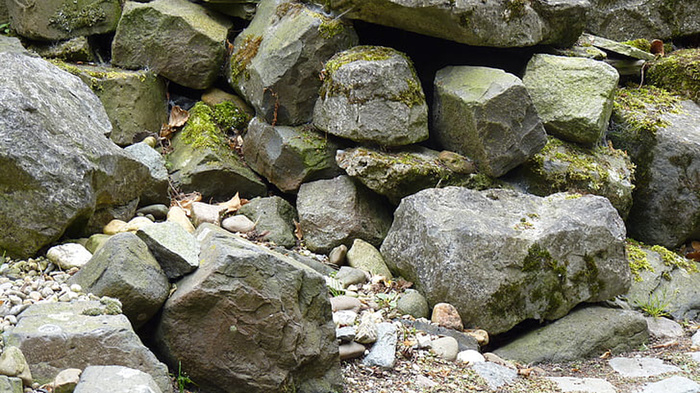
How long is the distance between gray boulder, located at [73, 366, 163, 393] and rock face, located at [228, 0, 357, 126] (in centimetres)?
360

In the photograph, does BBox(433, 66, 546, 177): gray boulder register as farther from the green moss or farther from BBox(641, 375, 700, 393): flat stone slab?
the green moss

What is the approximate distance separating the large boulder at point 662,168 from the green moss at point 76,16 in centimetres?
504

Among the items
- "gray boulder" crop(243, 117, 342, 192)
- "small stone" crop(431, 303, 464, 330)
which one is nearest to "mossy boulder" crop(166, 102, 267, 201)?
"gray boulder" crop(243, 117, 342, 192)

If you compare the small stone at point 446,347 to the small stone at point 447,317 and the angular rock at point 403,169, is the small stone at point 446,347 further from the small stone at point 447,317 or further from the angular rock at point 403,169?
the angular rock at point 403,169

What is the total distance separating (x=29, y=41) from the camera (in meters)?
6.53

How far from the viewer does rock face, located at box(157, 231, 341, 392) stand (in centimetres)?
353

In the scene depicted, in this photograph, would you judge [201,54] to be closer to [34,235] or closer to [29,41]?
[29,41]

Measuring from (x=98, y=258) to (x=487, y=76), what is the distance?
3.51m

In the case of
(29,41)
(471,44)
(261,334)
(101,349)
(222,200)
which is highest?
(471,44)

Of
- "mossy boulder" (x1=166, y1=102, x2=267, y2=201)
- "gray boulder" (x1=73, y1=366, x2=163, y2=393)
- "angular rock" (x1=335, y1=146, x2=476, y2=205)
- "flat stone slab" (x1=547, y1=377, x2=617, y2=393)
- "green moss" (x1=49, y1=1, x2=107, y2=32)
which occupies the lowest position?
Answer: "flat stone slab" (x1=547, y1=377, x2=617, y2=393)

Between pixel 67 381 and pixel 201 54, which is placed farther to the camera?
pixel 201 54

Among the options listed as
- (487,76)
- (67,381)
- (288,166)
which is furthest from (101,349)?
(487,76)

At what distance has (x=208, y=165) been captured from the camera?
6051mm

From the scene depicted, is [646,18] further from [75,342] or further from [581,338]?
[75,342]
